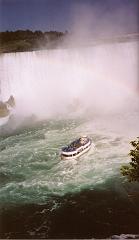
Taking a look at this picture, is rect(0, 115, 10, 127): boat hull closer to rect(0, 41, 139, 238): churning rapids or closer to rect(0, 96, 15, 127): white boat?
rect(0, 96, 15, 127): white boat

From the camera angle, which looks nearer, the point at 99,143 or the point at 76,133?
the point at 99,143

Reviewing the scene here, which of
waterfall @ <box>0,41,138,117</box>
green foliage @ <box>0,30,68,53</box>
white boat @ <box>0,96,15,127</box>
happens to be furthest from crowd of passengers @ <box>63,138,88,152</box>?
green foliage @ <box>0,30,68,53</box>

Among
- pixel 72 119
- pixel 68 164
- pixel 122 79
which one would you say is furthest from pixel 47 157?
pixel 122 79

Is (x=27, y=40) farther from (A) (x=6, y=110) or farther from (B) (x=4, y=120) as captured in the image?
(B) (x=4, y=120)

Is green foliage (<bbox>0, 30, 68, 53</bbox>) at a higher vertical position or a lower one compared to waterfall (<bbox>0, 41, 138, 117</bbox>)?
higher

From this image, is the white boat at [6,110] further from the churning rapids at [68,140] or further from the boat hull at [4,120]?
the churning rapids at [68,140]

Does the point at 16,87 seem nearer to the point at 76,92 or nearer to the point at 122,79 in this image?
the point at 76,92

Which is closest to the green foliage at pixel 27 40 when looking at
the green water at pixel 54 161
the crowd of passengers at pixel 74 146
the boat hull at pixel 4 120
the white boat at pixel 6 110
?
the white boat at pixel 6 110
